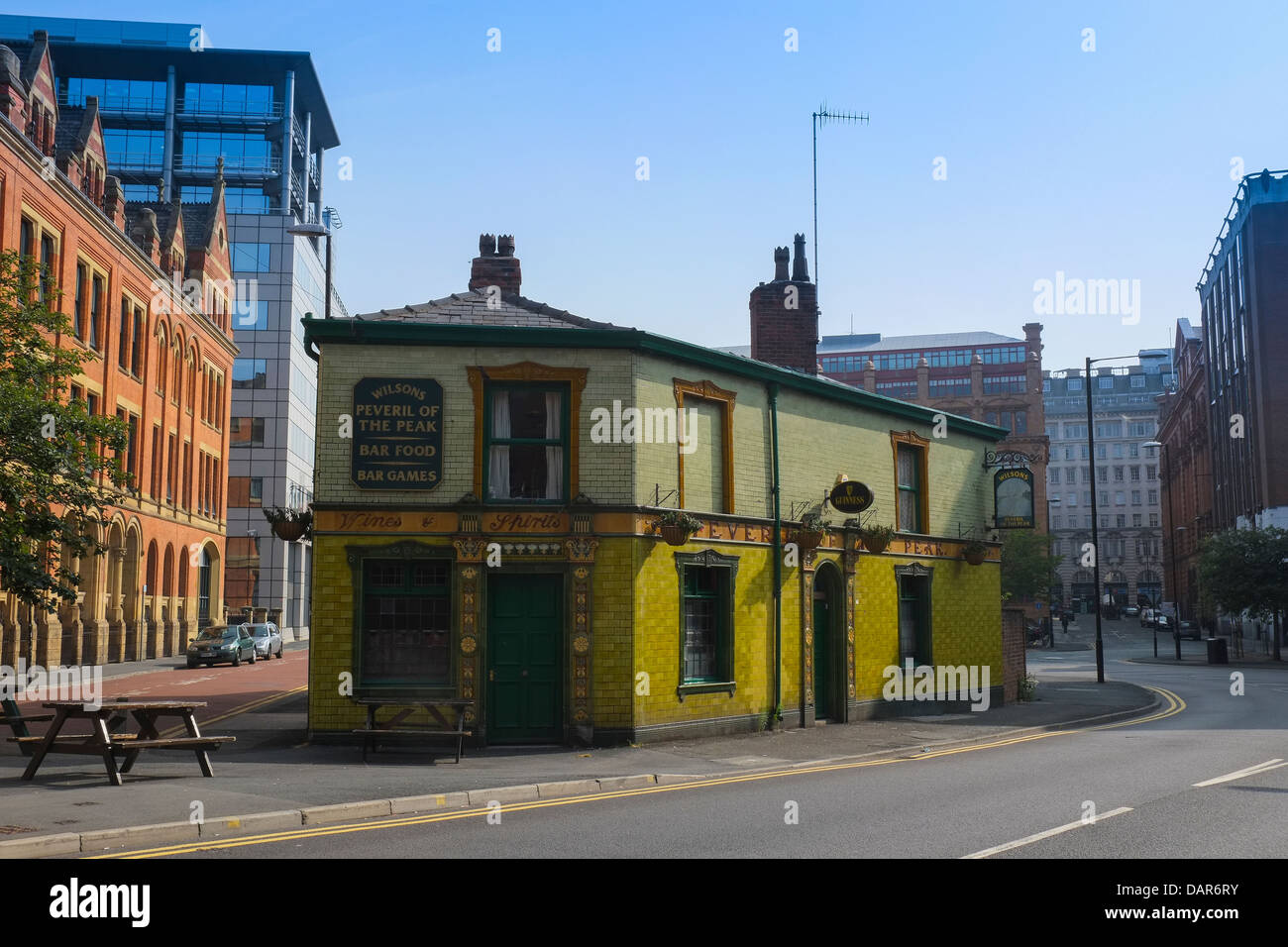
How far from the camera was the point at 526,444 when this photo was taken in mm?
18031

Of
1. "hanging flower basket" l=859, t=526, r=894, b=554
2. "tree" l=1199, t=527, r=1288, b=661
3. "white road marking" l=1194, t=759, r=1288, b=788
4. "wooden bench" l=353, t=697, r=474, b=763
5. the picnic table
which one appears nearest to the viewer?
the picnic table

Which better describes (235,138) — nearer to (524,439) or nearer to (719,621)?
(524,439)

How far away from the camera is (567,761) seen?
1555 centimetres

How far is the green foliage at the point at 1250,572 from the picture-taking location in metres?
51.0

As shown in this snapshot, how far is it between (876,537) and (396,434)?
379 inches

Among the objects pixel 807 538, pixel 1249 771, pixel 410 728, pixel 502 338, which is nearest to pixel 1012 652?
pixel 807 538

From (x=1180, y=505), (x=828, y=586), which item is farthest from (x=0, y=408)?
(x=1180, y=505)

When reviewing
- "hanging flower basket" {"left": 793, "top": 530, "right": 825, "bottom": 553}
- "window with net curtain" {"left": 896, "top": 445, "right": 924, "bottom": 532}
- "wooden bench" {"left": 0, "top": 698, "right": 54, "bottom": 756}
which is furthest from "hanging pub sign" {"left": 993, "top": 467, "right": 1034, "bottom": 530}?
"wooden bench" {"left": 0, "top": 698, "right": 54, "bottom": 756}

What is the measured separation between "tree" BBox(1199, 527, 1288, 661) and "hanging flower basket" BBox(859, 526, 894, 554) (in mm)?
37328

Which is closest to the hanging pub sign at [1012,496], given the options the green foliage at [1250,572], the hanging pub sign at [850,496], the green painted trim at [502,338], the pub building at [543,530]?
the hanging pub sign at [850,496]

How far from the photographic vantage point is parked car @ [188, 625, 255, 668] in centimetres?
4066

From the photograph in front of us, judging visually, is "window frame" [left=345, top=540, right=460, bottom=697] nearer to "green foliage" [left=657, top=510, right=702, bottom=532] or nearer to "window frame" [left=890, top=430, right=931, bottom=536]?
"green foliage" [left=657, top=510, right=702, bottom=532]

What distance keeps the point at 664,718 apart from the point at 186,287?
1713 inches
